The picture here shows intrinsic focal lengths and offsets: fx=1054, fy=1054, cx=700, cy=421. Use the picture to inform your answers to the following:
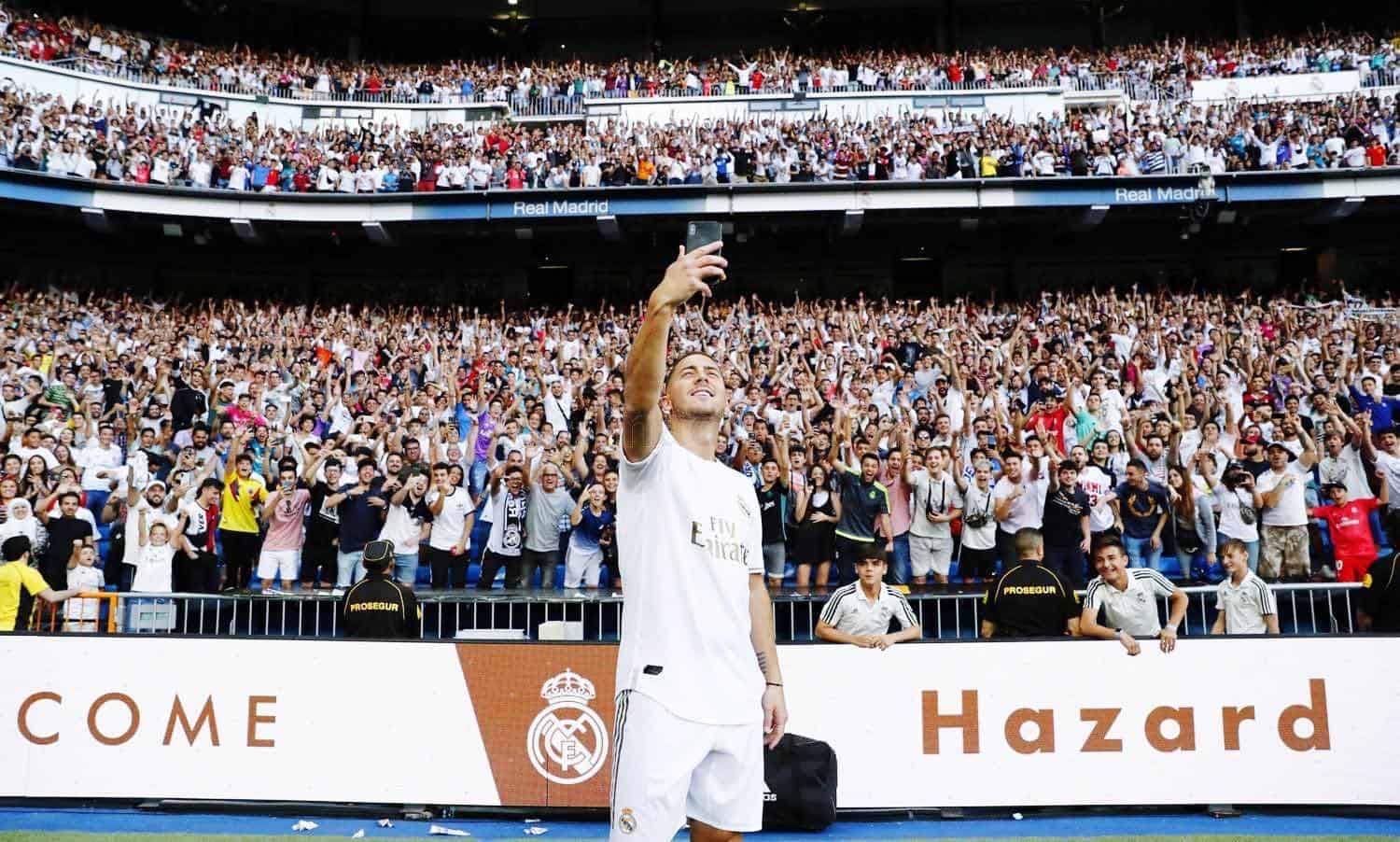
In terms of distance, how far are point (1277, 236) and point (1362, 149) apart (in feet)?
16.1

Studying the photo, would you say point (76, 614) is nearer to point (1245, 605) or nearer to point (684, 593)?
point (684, 593)

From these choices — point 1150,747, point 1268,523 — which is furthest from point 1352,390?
point 1150,747

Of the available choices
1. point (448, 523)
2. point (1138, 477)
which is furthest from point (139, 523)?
point (1138, 477)

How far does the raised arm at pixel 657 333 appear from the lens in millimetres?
2918

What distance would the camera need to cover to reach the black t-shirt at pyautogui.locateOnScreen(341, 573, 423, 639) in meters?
8.09

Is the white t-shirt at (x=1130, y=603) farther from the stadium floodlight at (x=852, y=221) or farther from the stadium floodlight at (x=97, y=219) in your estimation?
the stadium floodlight at (x=97, y=219)

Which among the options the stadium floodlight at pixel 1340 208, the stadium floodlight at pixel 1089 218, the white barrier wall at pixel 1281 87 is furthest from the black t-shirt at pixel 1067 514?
the white barrier wall at pixel 1281 87

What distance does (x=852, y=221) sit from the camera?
25672 millimetres

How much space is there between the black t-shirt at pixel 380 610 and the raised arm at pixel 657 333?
220 inches

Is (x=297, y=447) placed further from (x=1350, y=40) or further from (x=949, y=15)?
(x=1350, y=40)

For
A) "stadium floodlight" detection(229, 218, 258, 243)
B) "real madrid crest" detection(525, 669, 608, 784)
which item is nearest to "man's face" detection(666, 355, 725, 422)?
"real madrid crest" detection(525, 669, 608, 784)

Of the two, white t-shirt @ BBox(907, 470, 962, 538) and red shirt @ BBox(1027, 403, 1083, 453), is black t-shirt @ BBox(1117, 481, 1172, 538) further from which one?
red shirt @ BBox(1027, 403, 1083, 453)

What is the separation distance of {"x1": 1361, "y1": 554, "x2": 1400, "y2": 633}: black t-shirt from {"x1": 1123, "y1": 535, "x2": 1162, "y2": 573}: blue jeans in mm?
2864

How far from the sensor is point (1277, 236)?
28578 mm
